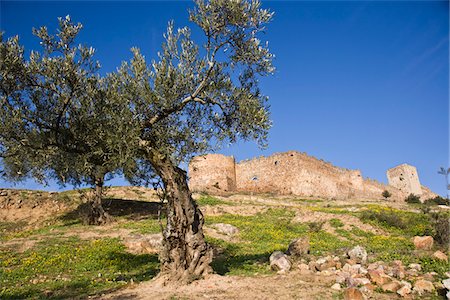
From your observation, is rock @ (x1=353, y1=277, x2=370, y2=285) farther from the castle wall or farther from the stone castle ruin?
the castle wall

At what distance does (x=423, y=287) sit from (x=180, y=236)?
Answer: 6.64 metres

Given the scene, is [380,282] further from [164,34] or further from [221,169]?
[221,169]

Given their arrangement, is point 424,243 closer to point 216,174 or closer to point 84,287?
point 84,287

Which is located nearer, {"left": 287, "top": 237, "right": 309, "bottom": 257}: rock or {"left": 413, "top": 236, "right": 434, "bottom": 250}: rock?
{"left": 287, "top": 237, "right": 309, "bottom": 257}: rock

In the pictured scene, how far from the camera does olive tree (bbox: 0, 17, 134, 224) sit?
11.5m

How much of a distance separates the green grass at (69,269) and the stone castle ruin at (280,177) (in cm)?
3511

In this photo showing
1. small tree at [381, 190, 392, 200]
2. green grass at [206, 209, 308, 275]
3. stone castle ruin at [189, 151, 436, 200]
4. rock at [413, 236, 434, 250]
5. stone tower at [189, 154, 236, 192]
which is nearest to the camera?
green grass at [206, 209, 308, 275]

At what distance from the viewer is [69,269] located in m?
12.7

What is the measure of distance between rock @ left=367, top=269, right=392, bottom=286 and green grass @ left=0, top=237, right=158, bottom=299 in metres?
6.93

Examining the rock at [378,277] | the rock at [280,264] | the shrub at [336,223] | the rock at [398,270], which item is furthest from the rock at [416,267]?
the shrub at [336,223]

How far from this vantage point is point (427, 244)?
1501 cm

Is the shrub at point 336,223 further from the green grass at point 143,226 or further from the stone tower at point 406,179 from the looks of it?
the stone tower at point 406,179

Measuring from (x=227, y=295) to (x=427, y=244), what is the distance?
1070cm

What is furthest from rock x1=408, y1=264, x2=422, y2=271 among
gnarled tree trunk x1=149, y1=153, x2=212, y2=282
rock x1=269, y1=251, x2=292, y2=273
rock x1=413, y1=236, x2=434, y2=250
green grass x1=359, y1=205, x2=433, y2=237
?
green grass x1=359, y1=205, x2=433, y2=237
